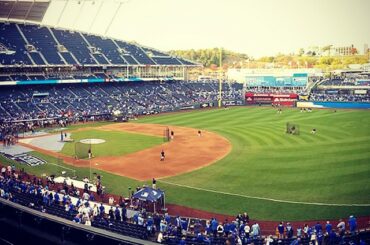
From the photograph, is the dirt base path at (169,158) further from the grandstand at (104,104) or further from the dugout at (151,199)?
the dugout at (151,199)

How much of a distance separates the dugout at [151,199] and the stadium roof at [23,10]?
55443 millimetres

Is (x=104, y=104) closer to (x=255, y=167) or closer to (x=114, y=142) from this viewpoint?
(x=114, y=142)

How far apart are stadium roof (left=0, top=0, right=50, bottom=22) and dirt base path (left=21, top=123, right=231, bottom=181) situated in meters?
35.6

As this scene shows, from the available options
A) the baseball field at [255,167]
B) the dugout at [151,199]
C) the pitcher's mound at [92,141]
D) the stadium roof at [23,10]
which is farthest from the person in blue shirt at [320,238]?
the stadium roof at [23,10]

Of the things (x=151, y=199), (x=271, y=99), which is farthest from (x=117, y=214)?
(x=271, y=99)

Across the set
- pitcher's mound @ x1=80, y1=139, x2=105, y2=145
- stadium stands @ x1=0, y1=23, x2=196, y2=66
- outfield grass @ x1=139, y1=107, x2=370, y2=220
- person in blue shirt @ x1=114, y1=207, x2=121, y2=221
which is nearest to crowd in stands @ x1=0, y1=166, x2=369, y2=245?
person in blue shirt @ x1=114, y1=207, x2=121, y2=221

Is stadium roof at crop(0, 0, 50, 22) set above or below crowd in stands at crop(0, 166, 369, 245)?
above

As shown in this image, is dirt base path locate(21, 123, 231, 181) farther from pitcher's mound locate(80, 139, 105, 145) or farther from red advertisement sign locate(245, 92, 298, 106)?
red advertisement sign locate(245, 92, 298, 106)

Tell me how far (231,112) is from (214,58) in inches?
4337

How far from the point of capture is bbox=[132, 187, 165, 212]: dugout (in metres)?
21.2

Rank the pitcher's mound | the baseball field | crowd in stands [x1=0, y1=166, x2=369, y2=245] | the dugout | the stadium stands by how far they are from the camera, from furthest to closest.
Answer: the stadium stands < the pitcher's mound < the baseball field < the dugout < crowd in stands [x1=0, y1=166, x2=369, y2=245]

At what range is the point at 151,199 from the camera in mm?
21047

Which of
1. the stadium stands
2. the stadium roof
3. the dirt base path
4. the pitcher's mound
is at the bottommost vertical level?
the dirt base path

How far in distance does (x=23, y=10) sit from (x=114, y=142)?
4159 centimetres
